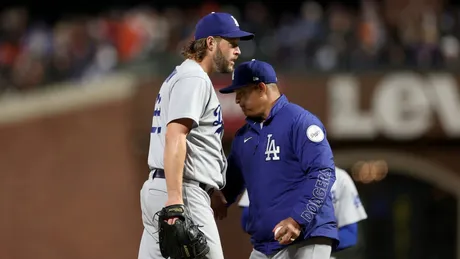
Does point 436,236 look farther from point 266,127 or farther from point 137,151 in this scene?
point 266,127

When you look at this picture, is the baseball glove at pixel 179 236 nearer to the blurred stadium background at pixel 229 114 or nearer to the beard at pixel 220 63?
the beard at pixel 220 63

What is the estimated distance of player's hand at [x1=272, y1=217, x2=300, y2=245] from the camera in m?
5.12

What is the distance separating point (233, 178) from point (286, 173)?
0.44 meters

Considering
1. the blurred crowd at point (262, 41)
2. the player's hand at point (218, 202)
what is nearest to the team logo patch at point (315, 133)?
the player's hand at point (218, 202)

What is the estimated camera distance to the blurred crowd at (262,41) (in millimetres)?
13312

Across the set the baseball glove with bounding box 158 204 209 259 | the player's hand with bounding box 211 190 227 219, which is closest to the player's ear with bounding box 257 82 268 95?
the player's hand with bounding box 211 190 227 219

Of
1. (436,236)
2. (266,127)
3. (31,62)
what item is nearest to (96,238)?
(31,62)

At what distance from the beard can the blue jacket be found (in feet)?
1.56

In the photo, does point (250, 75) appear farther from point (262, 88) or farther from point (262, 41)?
point (262, 41)

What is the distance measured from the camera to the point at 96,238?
48.3 feet

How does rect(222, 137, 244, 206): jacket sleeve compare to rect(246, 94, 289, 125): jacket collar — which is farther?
rect(222, 137, 244, 206): jacket sleeve

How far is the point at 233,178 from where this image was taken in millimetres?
5715

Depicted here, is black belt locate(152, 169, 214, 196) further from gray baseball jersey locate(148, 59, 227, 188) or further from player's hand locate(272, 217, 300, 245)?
player's hand locate(272, 217, 300, 245)

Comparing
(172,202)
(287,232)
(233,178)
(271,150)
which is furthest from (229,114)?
(172,202)
